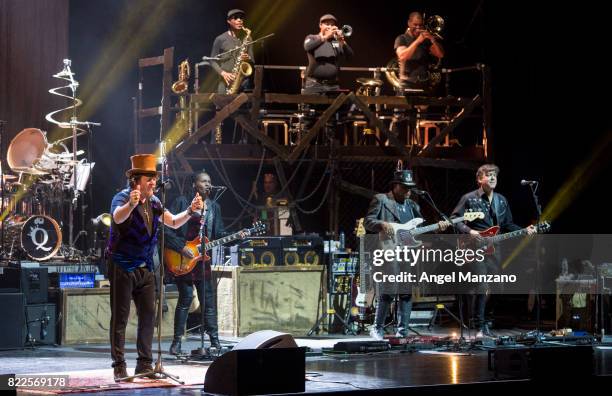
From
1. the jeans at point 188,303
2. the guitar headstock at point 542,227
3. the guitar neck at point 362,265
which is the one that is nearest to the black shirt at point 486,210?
the guitar headstock at point 542,227

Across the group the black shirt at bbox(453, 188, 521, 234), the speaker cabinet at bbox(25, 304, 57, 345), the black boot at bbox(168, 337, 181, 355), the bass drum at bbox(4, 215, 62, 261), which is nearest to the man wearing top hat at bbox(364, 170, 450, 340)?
the black shirt at bbox(453, 188, 521, 234)

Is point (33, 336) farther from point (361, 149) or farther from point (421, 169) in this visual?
point (421, 169)

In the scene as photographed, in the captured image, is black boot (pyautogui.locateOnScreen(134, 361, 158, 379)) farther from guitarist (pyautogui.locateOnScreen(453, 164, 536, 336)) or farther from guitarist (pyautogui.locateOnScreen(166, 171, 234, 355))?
guitarist (pyautogui.locateOnScreen(453, 164, 536, 336))

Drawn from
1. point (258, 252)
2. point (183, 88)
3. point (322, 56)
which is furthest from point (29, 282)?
point (322, 56)

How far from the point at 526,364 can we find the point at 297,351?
2.22m

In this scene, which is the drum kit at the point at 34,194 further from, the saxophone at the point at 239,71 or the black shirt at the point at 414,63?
the black shirt at the point at 414,63

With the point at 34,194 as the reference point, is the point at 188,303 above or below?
below

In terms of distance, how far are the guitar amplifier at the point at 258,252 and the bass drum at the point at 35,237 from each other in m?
2.46

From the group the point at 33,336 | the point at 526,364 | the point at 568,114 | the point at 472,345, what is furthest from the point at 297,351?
the point at 568,114

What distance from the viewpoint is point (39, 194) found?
51.1ft

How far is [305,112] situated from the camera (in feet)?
51.8

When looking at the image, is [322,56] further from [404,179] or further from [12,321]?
[12,321]

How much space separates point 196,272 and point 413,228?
110 inches

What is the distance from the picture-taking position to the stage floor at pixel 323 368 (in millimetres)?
8914
